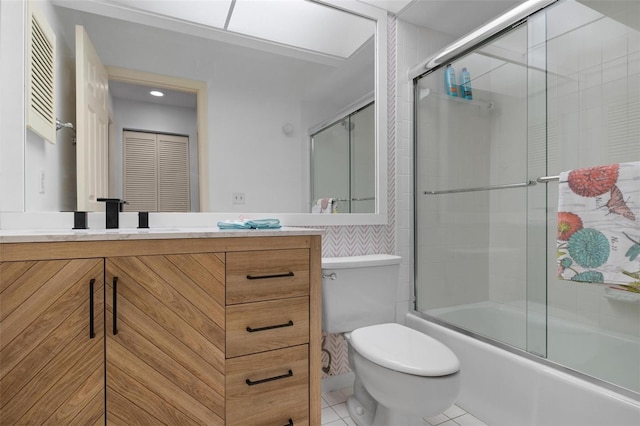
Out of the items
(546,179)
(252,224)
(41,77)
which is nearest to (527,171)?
(546,179)

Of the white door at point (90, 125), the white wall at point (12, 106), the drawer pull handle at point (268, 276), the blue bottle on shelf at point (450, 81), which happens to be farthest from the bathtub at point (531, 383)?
the white wall at point (12, 106)

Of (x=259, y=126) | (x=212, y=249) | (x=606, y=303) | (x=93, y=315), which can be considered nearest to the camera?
(x=93, y=315)

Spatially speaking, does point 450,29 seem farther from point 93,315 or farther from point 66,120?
point 93,315

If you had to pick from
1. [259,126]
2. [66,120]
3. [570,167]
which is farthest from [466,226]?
[66,120]

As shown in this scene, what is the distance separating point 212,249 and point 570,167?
1598 millimetres

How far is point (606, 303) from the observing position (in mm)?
1523

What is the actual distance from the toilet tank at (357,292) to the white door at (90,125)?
1.02 m

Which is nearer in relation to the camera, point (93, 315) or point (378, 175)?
point (93, 315)

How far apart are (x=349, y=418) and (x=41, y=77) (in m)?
1.96

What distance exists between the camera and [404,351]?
4.11ft

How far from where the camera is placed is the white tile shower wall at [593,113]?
1.40 metres

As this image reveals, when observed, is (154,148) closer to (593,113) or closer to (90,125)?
(90,125)

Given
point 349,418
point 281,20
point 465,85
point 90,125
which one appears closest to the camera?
point 90,125

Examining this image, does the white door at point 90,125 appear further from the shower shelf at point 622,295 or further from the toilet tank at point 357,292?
the shower shelf at point 622,295
